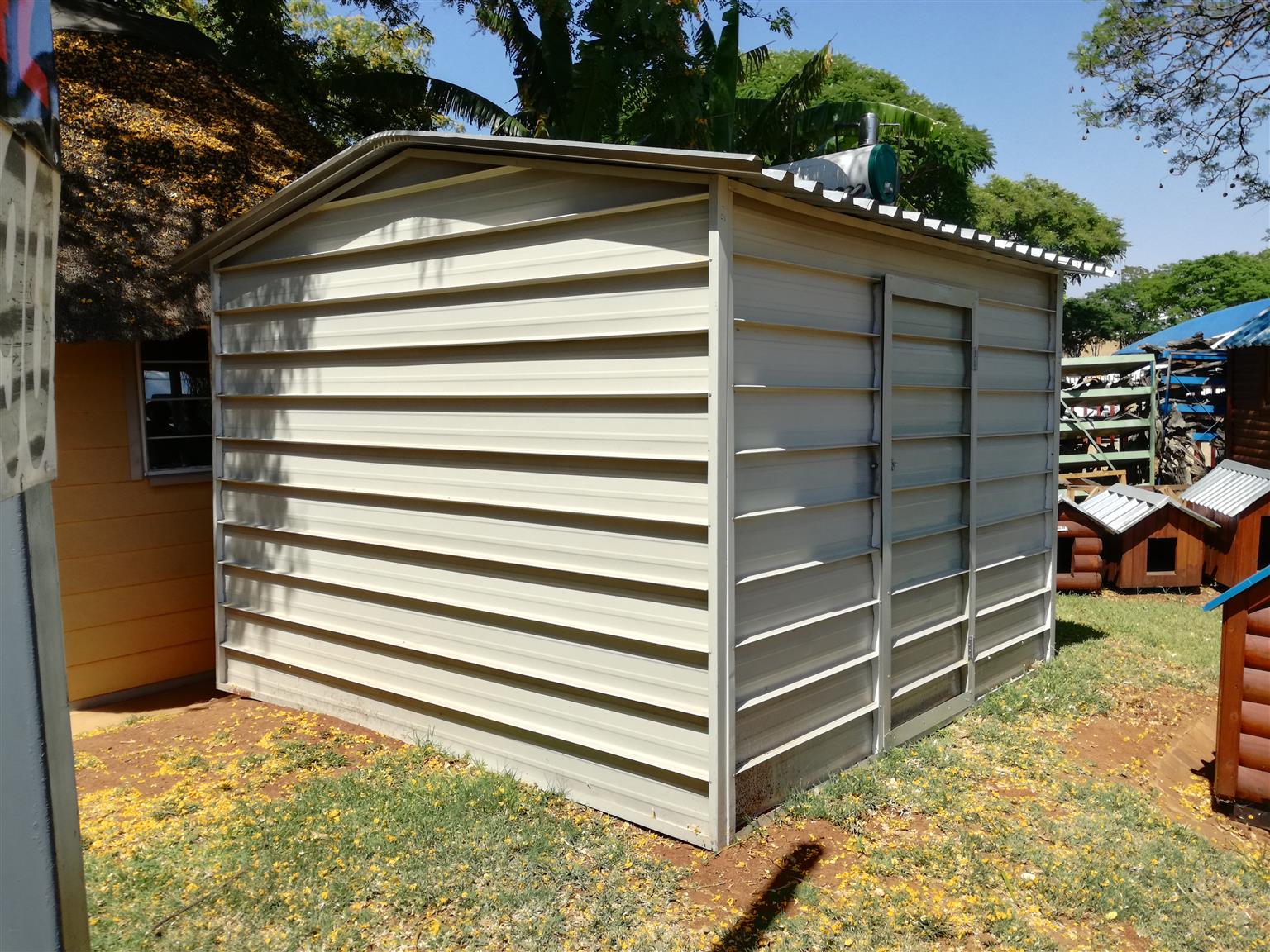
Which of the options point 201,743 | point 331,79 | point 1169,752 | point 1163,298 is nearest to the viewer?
point 1169,752

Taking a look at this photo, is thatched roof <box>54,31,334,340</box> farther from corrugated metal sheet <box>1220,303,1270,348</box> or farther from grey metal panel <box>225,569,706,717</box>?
corrugated metal sheet <box>1220,303,1270,348</box>

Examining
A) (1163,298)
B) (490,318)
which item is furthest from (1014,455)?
(1163,298)

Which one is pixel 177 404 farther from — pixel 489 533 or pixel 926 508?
pixel 926 508

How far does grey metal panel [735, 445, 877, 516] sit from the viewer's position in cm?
449

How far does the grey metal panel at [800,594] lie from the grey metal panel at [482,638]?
38 centimetres

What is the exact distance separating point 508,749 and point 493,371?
7.12 ft

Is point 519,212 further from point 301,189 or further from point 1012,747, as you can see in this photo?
point 1012,747

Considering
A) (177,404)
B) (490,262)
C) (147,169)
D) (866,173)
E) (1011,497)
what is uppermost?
(147,169)

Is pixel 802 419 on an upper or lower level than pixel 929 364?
lower

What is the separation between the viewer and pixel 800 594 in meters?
4.86

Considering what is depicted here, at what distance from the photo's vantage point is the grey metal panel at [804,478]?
4.49 metres

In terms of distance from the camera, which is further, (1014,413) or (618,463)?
(1014,413)

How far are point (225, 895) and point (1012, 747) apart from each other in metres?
4.47

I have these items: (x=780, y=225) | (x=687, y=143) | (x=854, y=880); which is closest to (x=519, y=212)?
(x=780, y=225)
